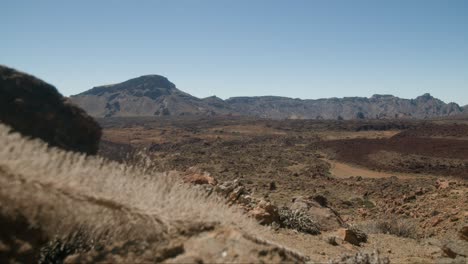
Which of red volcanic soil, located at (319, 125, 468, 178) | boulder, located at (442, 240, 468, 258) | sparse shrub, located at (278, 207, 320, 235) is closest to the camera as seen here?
boulder, located at (442, 240, 468, 258)

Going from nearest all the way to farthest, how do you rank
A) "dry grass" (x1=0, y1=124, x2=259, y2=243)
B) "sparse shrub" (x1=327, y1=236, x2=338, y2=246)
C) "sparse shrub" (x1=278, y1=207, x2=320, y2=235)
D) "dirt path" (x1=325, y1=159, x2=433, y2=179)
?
"dry grass" (x1=0, y1=124, x2=259, y2=243) < "sparse shrub" (x1=327, y1=236, x2=338, y2=246) < "sparse shrub" (x1=278, y1=207, x2=320, y2=235) < "dirt path" (x1=325, y1=159, x2=433, y2=179)

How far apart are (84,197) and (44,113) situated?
18.8m

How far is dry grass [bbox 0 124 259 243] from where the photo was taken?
238cm

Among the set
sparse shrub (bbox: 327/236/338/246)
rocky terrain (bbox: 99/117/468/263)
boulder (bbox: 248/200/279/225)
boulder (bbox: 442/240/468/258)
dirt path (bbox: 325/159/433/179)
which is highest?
boulder (bbox: 248/200/279/225)

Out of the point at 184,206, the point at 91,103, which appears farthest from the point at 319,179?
the point at 91,103

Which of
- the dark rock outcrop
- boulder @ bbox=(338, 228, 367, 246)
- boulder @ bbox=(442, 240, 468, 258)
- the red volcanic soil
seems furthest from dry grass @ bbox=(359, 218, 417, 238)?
the red volcanic soil

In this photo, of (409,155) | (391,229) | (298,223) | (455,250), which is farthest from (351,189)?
(455,250)

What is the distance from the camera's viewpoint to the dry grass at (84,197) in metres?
2.38

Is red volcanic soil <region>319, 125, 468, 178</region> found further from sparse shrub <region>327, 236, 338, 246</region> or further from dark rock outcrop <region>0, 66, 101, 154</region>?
sparse shrub <region>327, 236, 338, 246</region>

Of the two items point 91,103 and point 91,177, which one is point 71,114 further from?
point 91,103

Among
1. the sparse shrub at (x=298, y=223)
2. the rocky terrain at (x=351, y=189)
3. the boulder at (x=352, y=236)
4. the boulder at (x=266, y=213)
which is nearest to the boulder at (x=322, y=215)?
the rocky terrain at (x=351, y=189)

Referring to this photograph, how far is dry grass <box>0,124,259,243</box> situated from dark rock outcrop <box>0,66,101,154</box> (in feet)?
49.2

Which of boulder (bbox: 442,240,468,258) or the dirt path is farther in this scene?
the dirt path

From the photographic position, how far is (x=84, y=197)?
8.12 ft
